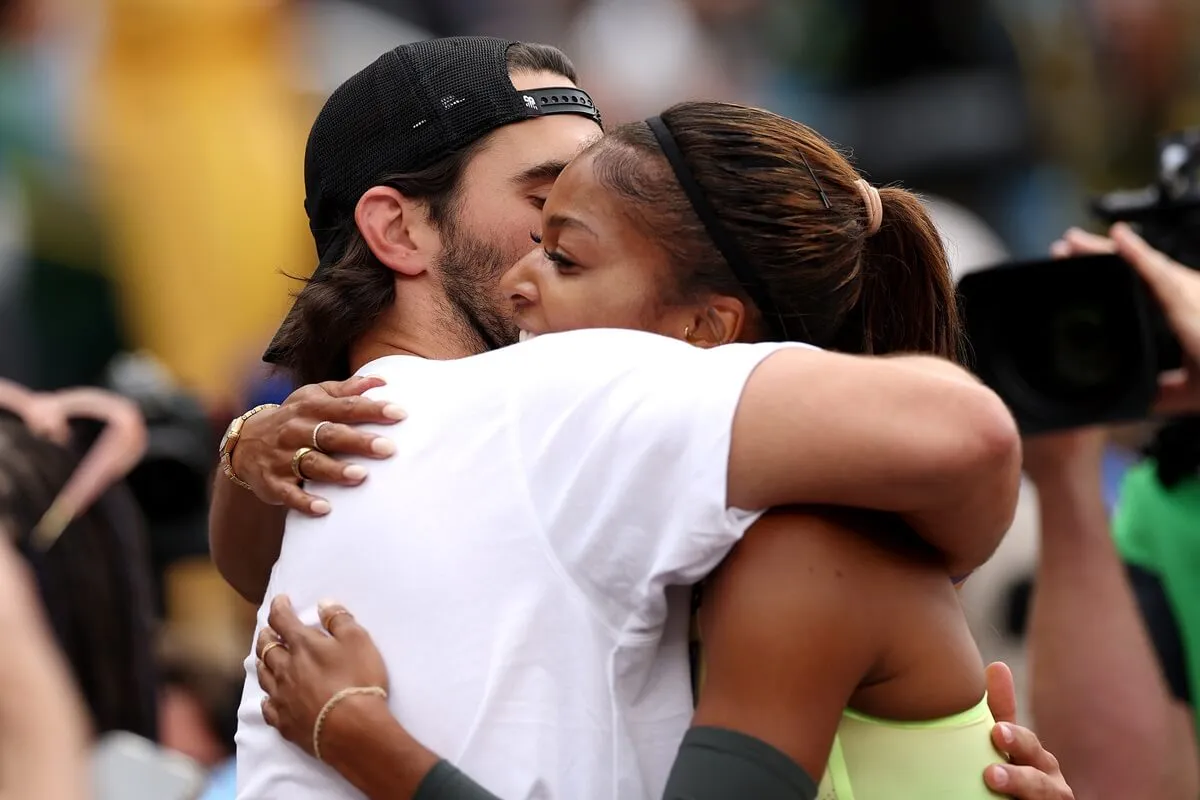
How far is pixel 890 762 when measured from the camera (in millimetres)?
1876

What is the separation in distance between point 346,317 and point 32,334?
4.35 meters

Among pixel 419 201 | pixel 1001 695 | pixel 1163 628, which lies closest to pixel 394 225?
pixel 419 201

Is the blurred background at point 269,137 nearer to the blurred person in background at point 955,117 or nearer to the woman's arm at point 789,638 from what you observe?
the blurred person in background at point 955,117

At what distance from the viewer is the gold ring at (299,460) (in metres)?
2.07

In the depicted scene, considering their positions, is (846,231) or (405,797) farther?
(846,231)

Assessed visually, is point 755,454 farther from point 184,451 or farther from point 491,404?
Result: point 184,451

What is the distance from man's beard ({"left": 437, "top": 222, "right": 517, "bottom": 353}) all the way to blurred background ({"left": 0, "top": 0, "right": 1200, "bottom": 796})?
1.87m

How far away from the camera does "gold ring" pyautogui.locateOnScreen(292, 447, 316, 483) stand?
81.6 inches

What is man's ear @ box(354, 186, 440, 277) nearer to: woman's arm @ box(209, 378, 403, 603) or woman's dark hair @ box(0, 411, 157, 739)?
woman's arm @ box(209, 378, 403, 603)

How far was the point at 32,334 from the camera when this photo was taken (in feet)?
20.8

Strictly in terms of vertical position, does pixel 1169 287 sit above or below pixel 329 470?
below

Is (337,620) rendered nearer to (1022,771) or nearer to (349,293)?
(349,293)

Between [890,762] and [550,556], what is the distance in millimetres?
427

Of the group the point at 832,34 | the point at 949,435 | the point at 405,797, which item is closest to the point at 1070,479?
the point at 949,435
